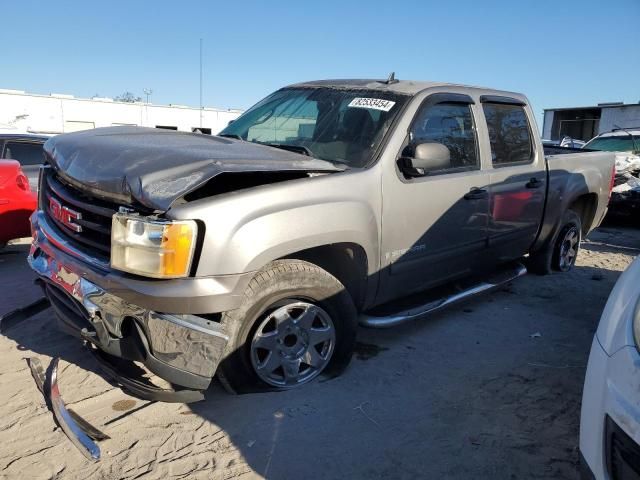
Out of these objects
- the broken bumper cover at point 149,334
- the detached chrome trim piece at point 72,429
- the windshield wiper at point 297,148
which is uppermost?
the windshield wiper at point 297,148

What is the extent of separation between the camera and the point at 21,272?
5406 millimetres

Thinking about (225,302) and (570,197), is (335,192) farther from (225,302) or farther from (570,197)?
(570,197)

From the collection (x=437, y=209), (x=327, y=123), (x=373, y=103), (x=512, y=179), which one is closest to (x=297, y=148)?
(x=327, y=123)

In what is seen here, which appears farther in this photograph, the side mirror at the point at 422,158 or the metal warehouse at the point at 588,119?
the metal warehouse at the point at 588,119

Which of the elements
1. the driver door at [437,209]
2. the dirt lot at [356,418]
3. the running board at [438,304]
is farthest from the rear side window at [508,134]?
the dirt lot at [356,418]

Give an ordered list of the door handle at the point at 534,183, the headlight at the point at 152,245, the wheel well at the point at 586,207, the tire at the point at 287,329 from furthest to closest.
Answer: the wheel well at the point at 586,207 → the door handle at the point at 534,183 → the tire at the point at 287,329 → the headlight at the point at 152,245

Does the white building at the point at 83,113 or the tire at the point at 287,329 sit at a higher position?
the white building at the point at 83,113

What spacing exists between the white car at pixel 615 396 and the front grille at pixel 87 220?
2222 mm

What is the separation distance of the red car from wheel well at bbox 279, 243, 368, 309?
386cm

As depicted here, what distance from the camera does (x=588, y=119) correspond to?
90.4 feet

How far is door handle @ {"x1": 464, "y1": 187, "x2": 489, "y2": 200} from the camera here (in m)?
3.93

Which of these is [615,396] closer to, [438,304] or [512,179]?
[438,304]

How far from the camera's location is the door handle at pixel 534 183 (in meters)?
4.64

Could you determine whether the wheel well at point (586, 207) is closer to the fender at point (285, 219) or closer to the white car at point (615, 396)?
the fender at point (285, 219)
